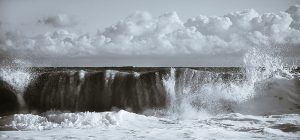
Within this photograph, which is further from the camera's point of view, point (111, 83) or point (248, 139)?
point (111, 83)

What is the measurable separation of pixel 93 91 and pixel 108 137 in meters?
4.55

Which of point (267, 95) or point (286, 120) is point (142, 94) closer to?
point (267, 95)

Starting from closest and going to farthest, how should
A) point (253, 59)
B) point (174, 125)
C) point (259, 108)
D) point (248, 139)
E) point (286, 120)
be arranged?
point (248, 139), point (174, 125), point (286, 120), point (259, 108), point (253, 59)

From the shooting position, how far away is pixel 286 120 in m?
6.92

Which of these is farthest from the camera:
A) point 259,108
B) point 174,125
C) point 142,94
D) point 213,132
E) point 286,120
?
point 142,94

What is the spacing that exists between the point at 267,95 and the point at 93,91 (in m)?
4.64

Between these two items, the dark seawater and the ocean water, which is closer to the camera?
the ocean water

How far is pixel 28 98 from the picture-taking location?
9.66m

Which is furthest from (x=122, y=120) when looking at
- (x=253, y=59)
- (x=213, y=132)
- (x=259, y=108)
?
(x=253, y=59)

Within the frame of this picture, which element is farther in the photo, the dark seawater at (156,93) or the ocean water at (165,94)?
the dark seawater at (156,93)

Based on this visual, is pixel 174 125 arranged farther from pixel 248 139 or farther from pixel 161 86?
pixel 161 86

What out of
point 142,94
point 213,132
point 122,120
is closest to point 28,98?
point 142,94

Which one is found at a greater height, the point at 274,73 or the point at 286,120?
the point at 274,73

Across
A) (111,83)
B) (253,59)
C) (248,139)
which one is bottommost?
(248,139)
